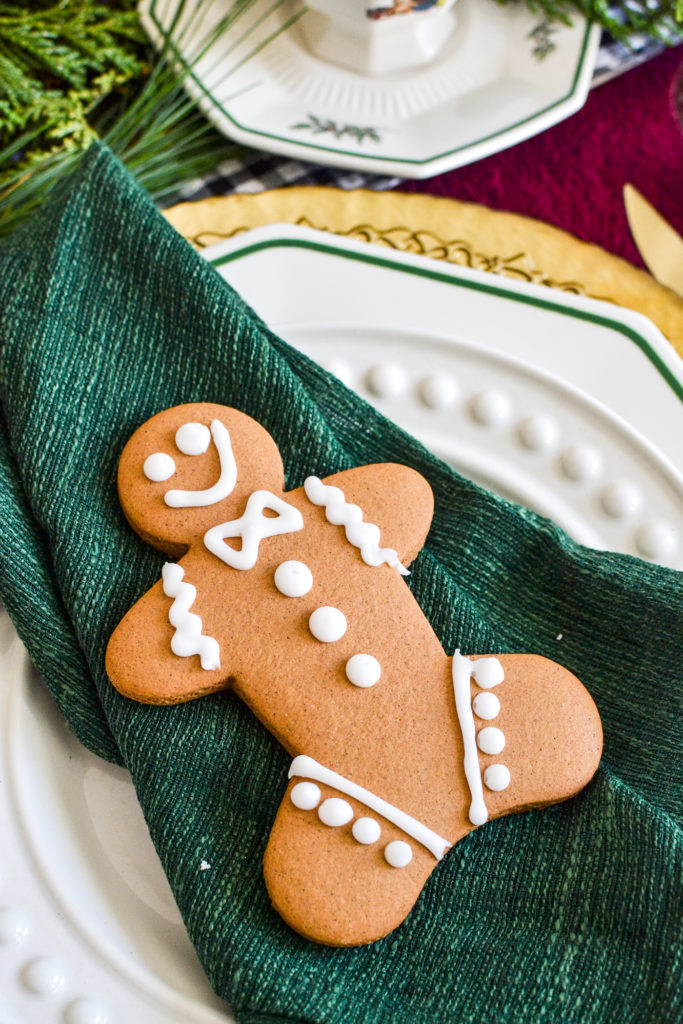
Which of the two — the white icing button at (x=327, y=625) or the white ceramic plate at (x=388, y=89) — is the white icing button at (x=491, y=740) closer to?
the white icing button at (x=327, y=625)

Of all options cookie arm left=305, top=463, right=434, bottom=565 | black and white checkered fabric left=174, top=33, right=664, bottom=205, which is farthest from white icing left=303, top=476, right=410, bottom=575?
black and white checkered fabric left=174, top=33, right=664, bottom=205

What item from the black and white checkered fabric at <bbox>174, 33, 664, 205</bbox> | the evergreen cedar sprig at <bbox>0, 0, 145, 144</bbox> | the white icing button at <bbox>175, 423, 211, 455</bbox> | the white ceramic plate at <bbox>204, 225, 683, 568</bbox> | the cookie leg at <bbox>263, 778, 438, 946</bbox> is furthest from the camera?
the black and white checkered fabric at <bbox>174, 33, 664, 205</bbox>

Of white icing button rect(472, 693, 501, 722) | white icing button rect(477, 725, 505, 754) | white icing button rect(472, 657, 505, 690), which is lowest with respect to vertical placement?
white icing button rect(477, 725, 505, 754)

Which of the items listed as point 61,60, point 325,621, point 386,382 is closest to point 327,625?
point 325,621

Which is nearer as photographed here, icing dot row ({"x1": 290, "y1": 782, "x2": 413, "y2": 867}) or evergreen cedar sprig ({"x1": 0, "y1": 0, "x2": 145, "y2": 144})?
icing dot row ({"x1": 290, "y1": 782, "x2": 413, "y2": 867})

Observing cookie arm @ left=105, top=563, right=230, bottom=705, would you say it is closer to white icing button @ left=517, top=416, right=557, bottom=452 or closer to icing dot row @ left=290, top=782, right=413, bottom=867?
icing dot row @ left=290, top=782, right=413, bottom=867

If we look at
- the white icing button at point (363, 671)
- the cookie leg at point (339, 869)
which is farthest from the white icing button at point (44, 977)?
the white icing button at point (363, 671)

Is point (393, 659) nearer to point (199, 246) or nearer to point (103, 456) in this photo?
point (103, 456)
